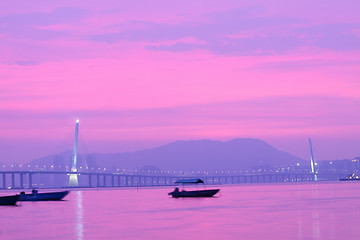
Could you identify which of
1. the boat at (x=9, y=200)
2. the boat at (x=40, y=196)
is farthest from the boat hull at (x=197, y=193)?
the boat at (x=9, y=200)

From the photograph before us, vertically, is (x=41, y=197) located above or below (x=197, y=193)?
above

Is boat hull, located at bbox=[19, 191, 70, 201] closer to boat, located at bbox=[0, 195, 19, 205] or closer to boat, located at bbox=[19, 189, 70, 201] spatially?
boat, located at bbox=[19, 189, 70, 201]

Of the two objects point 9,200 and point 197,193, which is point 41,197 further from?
point 197,193

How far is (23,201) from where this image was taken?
88250 mm

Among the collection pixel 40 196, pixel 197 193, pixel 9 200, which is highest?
pixel 40 196

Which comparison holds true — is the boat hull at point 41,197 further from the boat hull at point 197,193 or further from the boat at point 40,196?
the boat hull at point 197,193

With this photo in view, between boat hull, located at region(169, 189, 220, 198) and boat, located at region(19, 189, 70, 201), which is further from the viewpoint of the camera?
boat hull, located at region(169, 189, 220, 198)

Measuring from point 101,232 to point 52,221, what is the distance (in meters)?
10.8

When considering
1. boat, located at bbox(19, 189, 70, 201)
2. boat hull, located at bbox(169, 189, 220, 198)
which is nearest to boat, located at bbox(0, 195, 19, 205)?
boat, located at bbox(19, 189, 70, 201)

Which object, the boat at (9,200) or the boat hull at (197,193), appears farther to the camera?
the boat hull at (197,193)

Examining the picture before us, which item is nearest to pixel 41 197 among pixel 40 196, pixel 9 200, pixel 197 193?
pixel 40 196

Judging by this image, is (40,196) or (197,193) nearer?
(40,196)

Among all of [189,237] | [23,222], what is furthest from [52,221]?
[189,237]

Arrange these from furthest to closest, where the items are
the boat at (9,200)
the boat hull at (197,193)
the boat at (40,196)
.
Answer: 1. the boat hull at (197,193)
2. the boat at (40,196)
3. the boat at (9,200)
